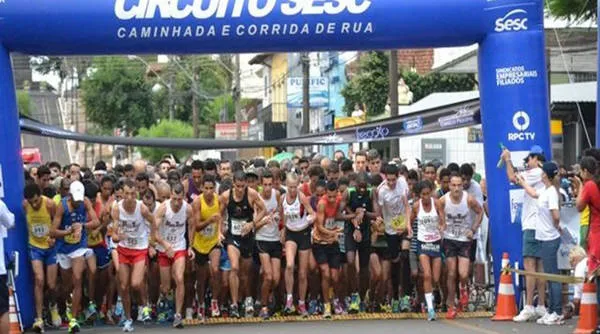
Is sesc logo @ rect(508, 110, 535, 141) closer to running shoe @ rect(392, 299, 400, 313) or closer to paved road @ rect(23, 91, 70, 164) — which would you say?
running shoe @ rect(392, 299, 400, 313)

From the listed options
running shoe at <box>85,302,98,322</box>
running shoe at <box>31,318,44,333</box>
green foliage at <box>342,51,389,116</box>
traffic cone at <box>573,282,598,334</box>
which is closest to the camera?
traffic cone at <box>573,282,598,334</box>

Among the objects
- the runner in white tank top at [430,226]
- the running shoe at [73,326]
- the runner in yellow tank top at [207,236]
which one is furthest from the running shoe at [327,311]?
the running shoe at [73,326]

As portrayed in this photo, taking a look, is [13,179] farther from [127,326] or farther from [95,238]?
[127,326]

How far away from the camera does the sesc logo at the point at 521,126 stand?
1560 cm

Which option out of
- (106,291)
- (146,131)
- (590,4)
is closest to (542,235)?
(106,291)

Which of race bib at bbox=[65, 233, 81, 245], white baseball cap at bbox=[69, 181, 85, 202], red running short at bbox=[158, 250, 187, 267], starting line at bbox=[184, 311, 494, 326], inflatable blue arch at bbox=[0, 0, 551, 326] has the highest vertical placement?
inflatable blue arch at bbox=[0, 0, 551, 326]

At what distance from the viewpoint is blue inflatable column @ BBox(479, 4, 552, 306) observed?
15.5 metres

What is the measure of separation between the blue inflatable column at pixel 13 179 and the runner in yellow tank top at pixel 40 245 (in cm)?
8

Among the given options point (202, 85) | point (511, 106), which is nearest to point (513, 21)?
point (511, 106)

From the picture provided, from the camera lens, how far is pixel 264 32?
607 inches

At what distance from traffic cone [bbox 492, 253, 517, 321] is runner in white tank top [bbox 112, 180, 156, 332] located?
434 cm

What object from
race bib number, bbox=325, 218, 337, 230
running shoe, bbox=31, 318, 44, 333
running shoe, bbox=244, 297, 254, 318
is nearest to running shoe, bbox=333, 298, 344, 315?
race bib number, bbox=325, 218, 337, 230

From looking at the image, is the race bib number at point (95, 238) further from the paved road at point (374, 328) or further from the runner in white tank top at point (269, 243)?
the runner in white tank top at point (269, 243)

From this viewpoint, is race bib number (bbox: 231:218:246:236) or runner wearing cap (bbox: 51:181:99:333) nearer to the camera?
runner wearing cap (bbox: 51:181:99:333)
